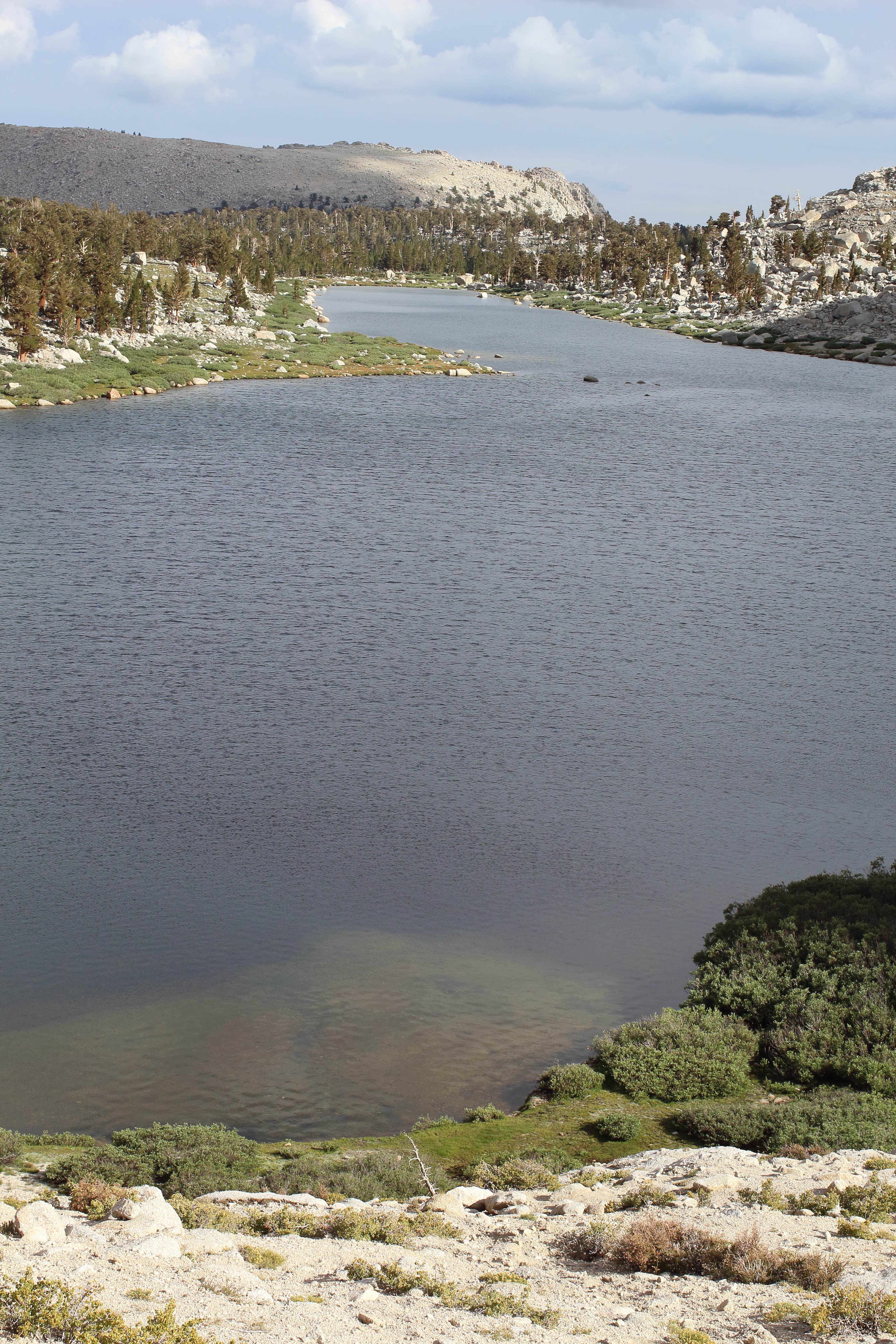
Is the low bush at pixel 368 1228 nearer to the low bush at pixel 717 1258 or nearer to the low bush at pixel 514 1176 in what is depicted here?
the low bush at pixel 514 1176

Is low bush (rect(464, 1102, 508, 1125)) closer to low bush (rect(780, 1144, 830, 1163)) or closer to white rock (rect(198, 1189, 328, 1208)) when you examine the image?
Result: white rock (rect(198, 1189, 328, 1208))

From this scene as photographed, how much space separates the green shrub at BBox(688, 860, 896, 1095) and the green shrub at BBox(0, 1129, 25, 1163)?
11425 millimetres

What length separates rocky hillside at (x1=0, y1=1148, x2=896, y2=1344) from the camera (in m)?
11.3

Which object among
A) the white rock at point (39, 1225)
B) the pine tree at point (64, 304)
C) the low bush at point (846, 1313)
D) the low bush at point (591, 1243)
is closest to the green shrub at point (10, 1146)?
the white rock at point (39, 1225)

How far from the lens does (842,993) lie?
2023 centimetres

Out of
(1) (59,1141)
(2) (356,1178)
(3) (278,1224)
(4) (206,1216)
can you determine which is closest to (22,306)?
(1) (59,1141)

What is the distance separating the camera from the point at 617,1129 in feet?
58.0

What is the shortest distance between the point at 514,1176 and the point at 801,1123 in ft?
14.3

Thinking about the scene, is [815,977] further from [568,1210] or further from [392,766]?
[392,766]

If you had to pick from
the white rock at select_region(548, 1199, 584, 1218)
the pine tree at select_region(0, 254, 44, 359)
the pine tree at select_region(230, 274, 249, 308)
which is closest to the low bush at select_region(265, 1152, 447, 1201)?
the white rock at select_region(548, 1199, 584, 1218)

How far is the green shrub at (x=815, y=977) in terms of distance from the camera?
63.1 ft

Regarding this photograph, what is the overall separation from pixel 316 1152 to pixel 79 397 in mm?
85399

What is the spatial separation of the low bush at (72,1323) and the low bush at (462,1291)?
2305 mm

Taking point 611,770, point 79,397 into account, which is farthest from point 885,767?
point 79,397
